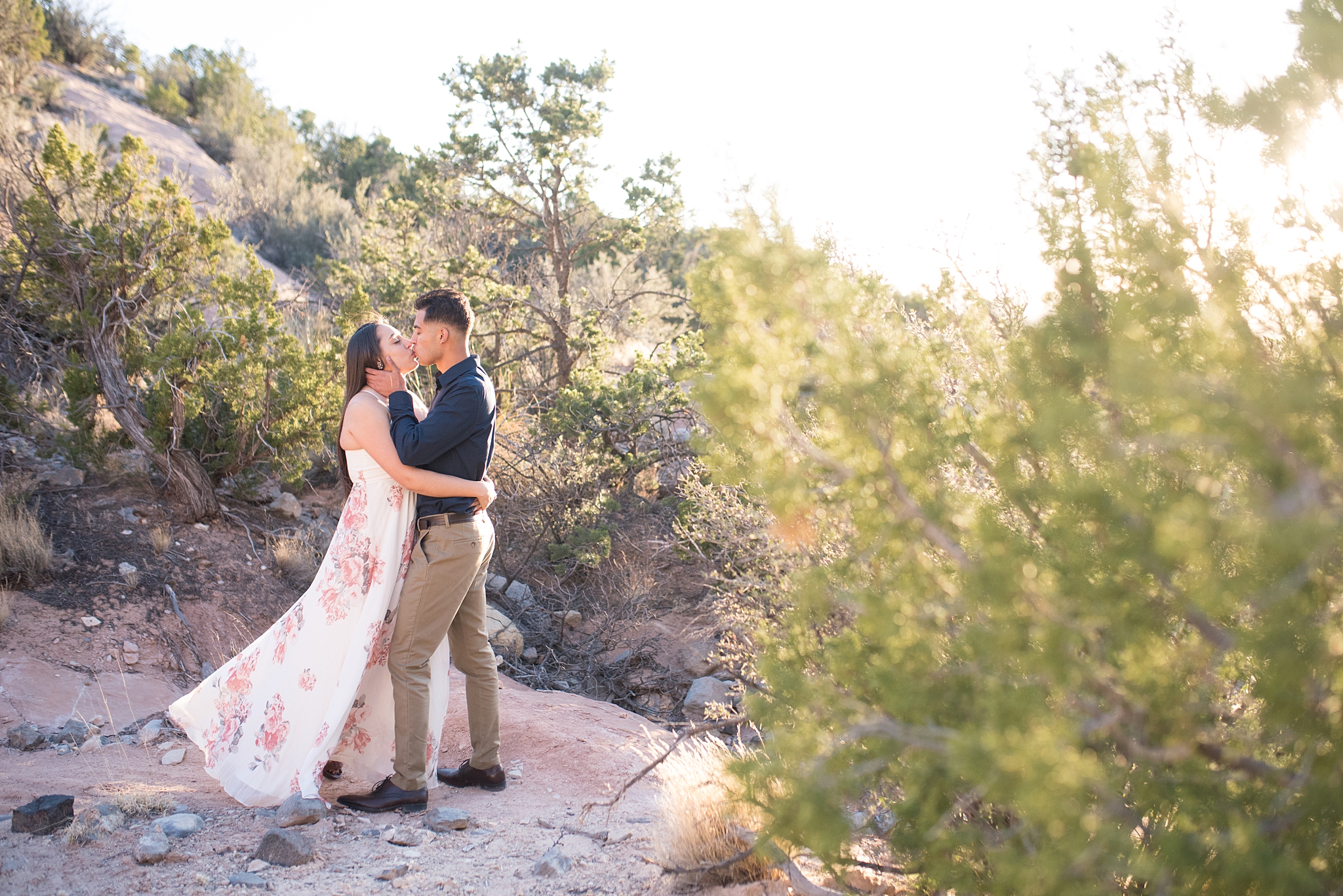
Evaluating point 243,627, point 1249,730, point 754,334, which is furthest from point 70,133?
point 1249,730

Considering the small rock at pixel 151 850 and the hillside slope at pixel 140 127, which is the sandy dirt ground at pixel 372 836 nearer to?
the small rock at pixel 151 850

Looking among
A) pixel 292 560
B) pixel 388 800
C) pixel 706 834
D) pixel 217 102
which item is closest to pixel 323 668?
pixel 388 800

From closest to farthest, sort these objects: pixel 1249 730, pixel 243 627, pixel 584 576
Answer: pixel 1249 730, pixel 243 627, pixel 584 576

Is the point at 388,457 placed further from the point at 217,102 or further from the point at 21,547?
the point at 217,102

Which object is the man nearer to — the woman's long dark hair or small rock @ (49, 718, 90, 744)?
the woman's long dark hair

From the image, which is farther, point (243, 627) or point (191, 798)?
point (243, 627)

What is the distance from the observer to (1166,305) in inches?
65.9

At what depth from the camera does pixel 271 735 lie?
135 inches

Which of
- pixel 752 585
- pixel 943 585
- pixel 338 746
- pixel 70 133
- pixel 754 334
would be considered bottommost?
pixel 338 746

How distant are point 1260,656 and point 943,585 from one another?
1.85 ft

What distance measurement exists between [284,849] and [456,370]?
1.84 metres

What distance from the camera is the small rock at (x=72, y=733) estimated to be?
14.6 feet

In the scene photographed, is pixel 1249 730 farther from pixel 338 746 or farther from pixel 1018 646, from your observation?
pixel 338 746

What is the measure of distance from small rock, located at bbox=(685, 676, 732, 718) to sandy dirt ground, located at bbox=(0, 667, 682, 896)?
62.3 inches
